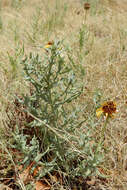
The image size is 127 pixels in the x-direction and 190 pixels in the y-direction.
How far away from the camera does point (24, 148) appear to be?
865 millimetres

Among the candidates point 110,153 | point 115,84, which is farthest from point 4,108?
point 115,84

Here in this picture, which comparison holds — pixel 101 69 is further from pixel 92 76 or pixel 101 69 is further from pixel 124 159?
pixel 124 159

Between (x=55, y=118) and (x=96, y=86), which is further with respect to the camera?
(x=96, y=86)

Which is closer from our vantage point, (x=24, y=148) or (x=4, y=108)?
(x=24, y=148)

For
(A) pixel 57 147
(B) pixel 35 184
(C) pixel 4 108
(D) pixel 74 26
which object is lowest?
(B) pixel 35 184

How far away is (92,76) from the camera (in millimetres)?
1576

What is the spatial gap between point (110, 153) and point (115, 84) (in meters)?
0.53

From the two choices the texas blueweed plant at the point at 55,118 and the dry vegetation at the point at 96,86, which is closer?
the texas blueweed plant at the point at 55,118

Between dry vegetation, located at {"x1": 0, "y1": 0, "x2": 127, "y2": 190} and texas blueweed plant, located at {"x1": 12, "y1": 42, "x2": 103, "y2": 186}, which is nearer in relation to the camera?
texas blueweed plant, located at {"x1": 12, "y1": 42, "x2": 103, "y2": 186}

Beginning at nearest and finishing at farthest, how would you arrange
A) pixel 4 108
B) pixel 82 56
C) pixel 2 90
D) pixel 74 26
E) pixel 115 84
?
pixel 4 108 < pixel 2 90 < pixel 115 84 < pixel 82 56 < pixel 74 26

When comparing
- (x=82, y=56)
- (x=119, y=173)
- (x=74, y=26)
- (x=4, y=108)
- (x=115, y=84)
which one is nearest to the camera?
(x=119, y=173)

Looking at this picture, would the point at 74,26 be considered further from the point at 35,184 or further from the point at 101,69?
the point at 35,184

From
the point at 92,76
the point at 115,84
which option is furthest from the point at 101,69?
the point at 115,84

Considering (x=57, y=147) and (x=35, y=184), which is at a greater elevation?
(x=57, y=147)
